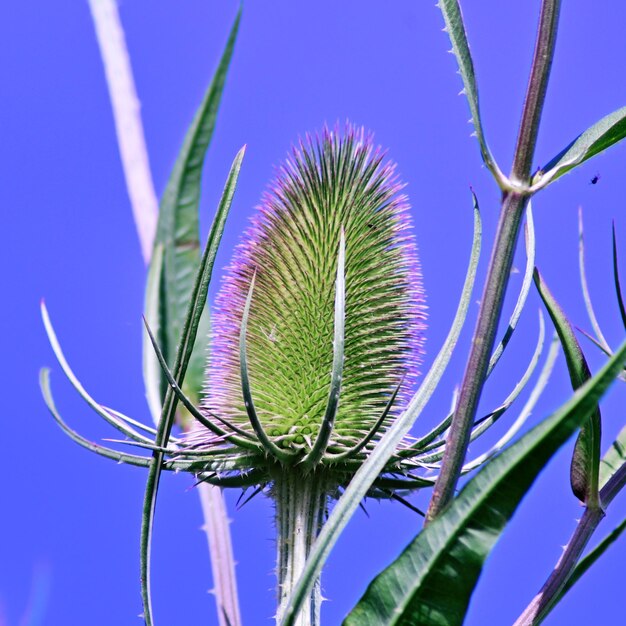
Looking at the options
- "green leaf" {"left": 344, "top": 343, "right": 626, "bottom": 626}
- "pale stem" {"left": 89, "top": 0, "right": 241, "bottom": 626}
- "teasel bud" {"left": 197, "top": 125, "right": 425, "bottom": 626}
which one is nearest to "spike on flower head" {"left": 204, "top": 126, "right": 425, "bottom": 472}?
"teasel bud" {"left": 197, "top": 125, "right": 425, "bottom": 626}

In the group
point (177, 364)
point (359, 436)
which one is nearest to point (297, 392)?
point (359, 436)

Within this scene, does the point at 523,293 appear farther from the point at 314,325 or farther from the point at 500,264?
the point at 314,325

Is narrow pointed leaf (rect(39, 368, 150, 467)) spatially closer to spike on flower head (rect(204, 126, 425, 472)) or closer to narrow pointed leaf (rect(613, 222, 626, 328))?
spike on flower head (rect(204, 126, 425, 472))

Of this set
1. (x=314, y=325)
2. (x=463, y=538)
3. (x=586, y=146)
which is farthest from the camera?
(x=314, y=325)

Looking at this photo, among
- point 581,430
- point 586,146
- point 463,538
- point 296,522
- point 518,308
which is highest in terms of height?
point 586,146

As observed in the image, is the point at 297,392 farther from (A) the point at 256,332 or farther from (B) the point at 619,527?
(B) the point at 619,527

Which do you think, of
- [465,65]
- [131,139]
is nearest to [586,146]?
[465,65]

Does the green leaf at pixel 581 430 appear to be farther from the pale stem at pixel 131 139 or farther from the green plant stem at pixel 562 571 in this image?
the pale stem at pixel 131 139
